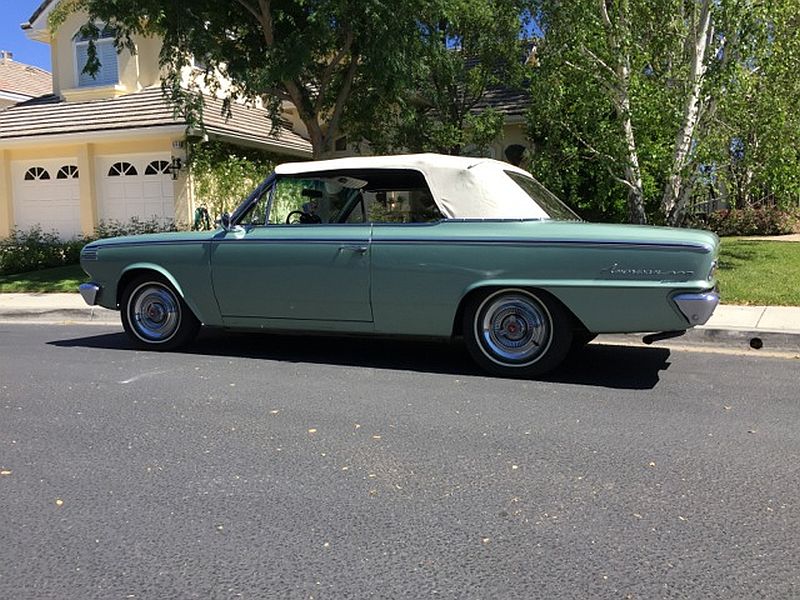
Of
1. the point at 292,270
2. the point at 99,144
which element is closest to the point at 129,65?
the point at 99,144

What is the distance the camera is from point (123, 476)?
13.4 feet

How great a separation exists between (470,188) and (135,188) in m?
12.6

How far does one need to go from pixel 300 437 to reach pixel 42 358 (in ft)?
13.0

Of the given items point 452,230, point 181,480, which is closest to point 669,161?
point 452,230

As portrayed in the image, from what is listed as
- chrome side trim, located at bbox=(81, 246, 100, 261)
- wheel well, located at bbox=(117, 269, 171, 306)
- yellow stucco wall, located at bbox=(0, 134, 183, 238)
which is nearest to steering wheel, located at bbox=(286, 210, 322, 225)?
wheel well, located at bbox=(117, 269, 171, 306)

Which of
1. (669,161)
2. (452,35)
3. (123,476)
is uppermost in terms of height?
(452,35)

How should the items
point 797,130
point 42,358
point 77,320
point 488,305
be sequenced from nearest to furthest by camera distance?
point 488,305
point 42,358
point 77,320
point 797,130

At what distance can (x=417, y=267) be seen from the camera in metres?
6.11

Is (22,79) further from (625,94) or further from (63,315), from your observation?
(625,94)

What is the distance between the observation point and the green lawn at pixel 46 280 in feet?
42.1

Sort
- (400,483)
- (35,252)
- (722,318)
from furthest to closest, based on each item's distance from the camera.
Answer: (35,252) < (722,318) < (400,483)

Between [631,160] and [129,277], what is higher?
[631,160]

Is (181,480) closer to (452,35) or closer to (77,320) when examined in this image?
(77,320)

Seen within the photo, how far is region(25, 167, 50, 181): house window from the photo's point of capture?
58.0ft
